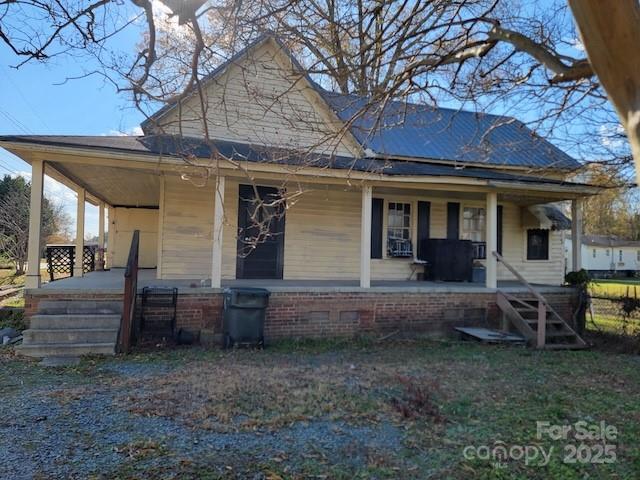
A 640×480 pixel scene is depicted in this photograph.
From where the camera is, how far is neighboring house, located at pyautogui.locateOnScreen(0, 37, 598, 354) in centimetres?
785

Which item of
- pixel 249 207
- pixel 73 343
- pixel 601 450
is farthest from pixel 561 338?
pixel 73 343

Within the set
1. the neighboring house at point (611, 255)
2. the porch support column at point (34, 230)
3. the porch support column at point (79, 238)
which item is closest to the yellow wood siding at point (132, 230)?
the porch support column at point (79, 238)

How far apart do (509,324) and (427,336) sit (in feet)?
6.47

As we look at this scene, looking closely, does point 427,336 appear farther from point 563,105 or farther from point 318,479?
point 318,479

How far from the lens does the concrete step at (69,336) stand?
669 centimetres

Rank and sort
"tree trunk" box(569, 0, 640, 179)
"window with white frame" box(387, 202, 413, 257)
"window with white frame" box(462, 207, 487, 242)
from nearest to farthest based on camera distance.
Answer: "tree trunk" box(569, 0, 640, 179) → "window with white frame" box(387, 202, 413, 257) → "window with white frame" box(462, 207, 487, 242)

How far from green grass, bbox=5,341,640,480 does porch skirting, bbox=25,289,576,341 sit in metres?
0.83

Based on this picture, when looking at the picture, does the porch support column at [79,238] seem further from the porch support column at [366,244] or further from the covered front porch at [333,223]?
the porch support column at [366,244]

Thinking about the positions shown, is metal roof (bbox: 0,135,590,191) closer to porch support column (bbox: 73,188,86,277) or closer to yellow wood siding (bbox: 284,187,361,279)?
yellow wood siding (bbox: 284,187,361,279)

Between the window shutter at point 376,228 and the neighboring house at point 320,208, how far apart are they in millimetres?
32

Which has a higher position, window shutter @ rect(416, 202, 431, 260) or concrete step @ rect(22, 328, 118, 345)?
window shutter @ rect(416, 202, 431, 260)

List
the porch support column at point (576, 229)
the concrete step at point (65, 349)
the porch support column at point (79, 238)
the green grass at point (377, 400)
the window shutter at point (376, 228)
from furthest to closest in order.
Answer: the porch support column at point (79, 238), the window shutter at point (376, 228), the porch support column at point (576, 229), the concrete step at point (65, 349), the green grass at point (377, 400)

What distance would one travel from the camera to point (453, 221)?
11.9m

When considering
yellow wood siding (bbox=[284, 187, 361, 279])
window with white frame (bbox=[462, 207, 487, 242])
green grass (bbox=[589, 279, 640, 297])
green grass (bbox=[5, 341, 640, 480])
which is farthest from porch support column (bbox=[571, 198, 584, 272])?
yellow wood siding (bbox=[284, 187, 361, 279])
